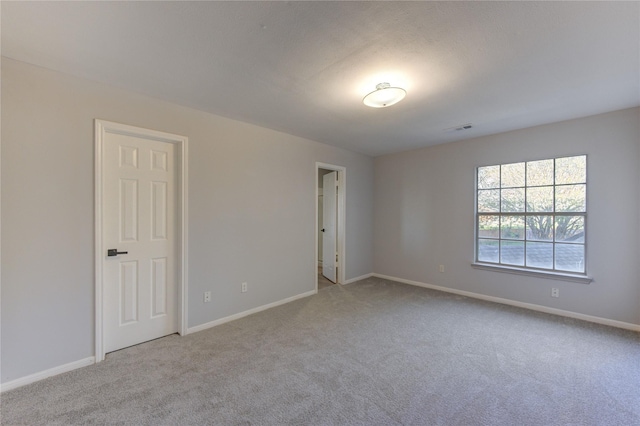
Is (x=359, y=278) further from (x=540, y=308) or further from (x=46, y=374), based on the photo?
(x=46, y=374)

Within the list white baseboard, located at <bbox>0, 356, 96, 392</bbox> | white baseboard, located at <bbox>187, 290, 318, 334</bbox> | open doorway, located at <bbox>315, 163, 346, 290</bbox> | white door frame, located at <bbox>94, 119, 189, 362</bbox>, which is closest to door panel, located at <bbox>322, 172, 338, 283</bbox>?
open doorway, located at <bbox>315, 163, 346, 290</bbox>

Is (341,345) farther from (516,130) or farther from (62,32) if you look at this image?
(516,130)

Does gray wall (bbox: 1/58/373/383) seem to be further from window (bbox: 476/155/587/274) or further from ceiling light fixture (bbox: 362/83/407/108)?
window (bbox: 476/155/587/274)

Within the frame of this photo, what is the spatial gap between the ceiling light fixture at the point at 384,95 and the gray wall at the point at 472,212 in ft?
8.00

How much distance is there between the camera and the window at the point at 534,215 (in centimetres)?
328

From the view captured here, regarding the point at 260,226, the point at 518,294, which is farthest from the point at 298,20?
the point at 518,294

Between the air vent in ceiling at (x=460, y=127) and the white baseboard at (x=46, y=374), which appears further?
the air vent in ceiling at (x=460, y=127)

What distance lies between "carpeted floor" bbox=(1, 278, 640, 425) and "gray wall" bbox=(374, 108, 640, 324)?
1.51 feet

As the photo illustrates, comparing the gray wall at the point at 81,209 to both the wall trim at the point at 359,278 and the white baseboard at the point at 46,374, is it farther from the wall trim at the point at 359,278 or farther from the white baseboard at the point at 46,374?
the wall trim at the point at 359,278

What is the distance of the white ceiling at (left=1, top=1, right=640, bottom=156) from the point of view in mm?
1490

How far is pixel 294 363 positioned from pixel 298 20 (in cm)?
250

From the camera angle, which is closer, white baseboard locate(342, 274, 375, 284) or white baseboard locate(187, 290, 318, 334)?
white baseboard locate(187, 290, 318, 334)

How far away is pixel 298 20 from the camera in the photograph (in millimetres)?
1550

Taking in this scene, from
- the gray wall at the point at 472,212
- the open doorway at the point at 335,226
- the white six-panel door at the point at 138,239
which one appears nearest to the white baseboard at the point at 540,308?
the gray wall at the point at 472,212
